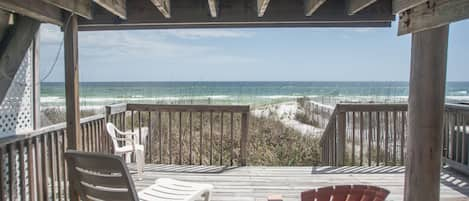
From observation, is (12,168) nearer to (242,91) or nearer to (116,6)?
(116,6)

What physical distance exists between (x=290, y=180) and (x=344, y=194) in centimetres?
241

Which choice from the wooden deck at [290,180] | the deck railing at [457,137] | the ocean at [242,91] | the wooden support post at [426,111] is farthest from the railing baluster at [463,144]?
the ocean at [242,91]

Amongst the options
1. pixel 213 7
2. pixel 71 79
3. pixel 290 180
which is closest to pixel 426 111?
pixel 213 7

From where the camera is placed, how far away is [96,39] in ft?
87.9

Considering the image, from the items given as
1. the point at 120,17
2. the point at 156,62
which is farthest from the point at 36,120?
the point at 156,62

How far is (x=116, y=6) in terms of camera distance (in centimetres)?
296

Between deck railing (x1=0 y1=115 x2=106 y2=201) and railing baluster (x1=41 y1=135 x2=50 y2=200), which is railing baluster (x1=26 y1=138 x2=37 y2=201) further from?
railing baluster (x1=41 y1=135 x2=50 y2=200)

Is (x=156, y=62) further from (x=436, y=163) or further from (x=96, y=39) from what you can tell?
(x=436, y=163)

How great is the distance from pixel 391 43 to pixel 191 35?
1746 centimetres

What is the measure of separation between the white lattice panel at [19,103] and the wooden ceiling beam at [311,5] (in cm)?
305

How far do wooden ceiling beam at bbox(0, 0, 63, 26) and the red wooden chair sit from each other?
218 cm

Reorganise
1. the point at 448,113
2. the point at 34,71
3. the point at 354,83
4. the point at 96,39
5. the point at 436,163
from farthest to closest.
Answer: the point at 354,83, the point at 96,39, the point at 448,113, the point at 34,71, the point at 436,163

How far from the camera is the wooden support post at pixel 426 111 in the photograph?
2189 mm

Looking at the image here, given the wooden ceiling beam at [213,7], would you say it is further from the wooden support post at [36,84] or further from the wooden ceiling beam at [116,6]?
the wooden support post at [36,84]
